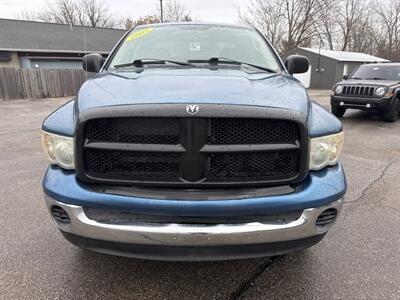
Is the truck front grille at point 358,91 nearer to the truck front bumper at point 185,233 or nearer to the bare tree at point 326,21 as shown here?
the truck front bumper at point 185,233

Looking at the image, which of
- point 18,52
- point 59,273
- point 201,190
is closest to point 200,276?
point 201,190

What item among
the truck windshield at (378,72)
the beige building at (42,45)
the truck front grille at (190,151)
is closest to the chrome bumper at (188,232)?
the truck front grille at (190,151)

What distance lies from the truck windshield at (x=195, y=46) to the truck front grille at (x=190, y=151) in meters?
1.21

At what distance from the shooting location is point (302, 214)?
1.84m

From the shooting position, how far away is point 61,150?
1.97 m

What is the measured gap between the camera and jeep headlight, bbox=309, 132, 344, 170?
1976 millimetres

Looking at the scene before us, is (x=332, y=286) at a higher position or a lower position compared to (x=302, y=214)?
lower

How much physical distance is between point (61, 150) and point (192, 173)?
0.82 m

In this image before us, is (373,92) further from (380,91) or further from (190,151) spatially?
(190,151)

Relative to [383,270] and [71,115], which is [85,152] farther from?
[383,270]

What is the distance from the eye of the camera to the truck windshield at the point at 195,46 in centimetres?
304

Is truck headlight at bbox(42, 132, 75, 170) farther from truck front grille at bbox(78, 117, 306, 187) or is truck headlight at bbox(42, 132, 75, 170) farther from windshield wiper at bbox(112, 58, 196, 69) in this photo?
windshield wiper at bbox(112, 58, 196, 69)

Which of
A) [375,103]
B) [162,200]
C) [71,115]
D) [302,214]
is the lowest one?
[375,103]

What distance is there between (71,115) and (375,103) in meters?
9.05
